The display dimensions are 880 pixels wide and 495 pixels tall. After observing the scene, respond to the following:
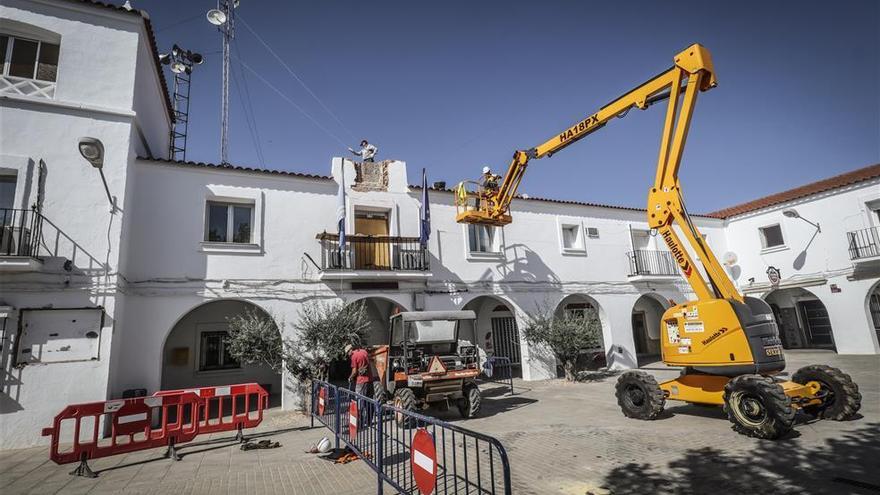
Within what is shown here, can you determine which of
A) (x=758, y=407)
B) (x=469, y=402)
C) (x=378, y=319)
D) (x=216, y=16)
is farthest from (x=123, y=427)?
(x=216, y=16)

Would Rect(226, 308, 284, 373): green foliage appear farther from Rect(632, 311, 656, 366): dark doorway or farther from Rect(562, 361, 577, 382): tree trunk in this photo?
Rect(632, 311, 656, 366): dark doorway

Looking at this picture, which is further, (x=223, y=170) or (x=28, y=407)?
(x=223, y=170)

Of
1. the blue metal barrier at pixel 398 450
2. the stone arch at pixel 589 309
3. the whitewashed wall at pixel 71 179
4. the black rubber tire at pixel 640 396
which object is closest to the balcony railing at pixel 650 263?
the stone arch at pixel 589 309

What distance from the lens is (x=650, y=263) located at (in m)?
18.5

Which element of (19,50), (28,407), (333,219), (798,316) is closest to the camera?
(28,407)

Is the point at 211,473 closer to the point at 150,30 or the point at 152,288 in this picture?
the point at 152,288

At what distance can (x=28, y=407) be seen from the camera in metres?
8.49

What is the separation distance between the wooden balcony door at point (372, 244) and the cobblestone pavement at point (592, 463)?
5.43 metres

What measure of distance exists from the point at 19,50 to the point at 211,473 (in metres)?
11.1

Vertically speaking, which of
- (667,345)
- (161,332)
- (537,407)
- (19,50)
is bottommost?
(537,407)

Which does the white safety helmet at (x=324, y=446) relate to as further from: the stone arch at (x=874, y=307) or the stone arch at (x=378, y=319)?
the stone arch at (x=874, y=307)

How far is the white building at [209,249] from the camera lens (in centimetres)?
906

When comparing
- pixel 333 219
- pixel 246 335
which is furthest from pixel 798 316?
pixel 246 335

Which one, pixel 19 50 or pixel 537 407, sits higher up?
pixel 19 50
